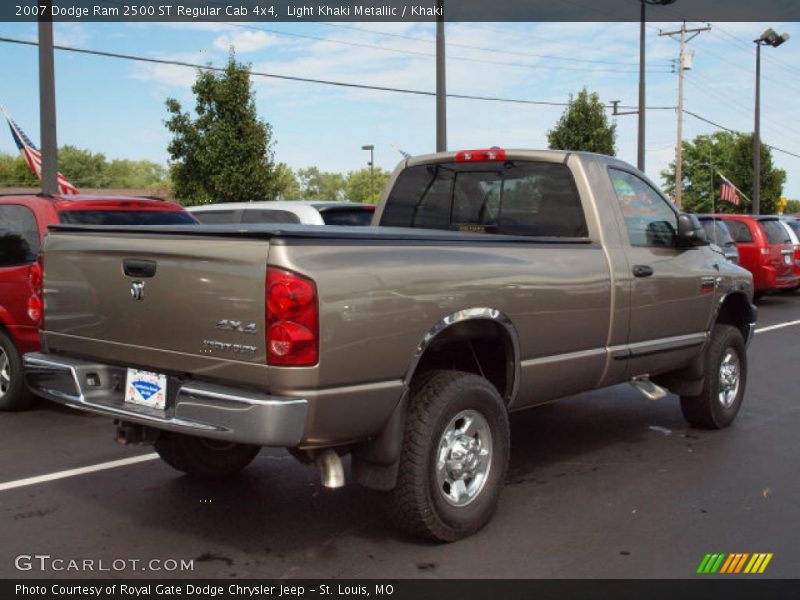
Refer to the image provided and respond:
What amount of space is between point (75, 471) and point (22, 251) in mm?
2332

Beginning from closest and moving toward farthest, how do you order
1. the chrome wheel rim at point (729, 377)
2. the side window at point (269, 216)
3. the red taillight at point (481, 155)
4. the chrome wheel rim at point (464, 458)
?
the chrome wheel rim at point (464, 458) < the red taillight at point (481, 155) < the chrome wheel rim at point (729, 377) < the side window at point (269, 216)

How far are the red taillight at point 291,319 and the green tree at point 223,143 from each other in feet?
47.5

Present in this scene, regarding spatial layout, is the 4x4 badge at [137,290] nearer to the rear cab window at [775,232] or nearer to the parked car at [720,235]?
the parked car at [720,235]

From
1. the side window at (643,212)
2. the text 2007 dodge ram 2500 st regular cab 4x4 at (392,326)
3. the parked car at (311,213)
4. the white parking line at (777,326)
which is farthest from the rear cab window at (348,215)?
the white parking line at (777,326)

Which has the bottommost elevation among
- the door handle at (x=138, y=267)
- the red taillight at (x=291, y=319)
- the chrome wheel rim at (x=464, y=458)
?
the chrome wheel rim at (x=464, y=458)

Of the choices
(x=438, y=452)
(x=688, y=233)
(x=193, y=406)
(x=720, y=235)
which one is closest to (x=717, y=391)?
(x=688, y=233)

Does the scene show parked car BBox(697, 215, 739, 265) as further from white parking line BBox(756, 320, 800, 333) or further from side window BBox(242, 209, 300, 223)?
side window BBox(242, 209, 300, 223)

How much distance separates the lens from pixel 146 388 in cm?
389

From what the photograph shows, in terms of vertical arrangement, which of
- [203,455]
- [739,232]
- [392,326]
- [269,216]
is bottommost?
[203,455]

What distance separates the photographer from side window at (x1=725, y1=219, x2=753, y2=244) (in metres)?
16.3

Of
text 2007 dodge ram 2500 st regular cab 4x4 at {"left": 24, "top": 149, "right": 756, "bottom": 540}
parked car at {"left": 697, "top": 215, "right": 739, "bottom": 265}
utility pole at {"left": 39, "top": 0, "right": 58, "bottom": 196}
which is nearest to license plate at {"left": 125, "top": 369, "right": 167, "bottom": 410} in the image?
text 2007 dodge ram 2500 st regular cab 4x4 at {"left": 24, "top": 149, "right": 756, "bottom": 540}

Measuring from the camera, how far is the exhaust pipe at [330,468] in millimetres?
3723

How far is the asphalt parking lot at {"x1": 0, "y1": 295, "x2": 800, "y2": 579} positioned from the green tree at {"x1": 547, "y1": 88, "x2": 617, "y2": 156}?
21407 mm

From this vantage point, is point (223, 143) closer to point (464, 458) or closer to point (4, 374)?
point (4, 374)
